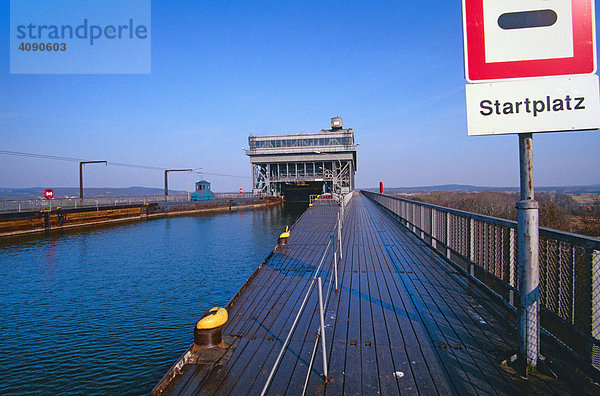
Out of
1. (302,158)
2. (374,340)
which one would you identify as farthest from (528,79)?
(302,158)

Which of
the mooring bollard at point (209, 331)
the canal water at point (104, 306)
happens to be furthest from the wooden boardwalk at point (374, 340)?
the canal water at point (104, 306)

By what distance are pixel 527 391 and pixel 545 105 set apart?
2687mm

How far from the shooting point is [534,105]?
3.24 m

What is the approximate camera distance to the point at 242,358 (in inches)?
159

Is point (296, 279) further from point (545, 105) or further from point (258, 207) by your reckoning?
point (258, 207)

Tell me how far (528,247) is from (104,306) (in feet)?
36.3

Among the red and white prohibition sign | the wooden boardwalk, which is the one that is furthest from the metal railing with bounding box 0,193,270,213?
the red and white prohibition sign

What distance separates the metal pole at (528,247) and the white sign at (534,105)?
20 centimetres

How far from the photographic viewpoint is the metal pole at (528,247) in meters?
3.31

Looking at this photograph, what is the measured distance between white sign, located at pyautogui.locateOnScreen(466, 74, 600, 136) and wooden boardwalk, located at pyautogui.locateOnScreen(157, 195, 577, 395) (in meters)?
2.47

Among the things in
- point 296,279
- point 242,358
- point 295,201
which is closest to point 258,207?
point 295,201

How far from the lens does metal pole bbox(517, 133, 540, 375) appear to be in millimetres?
3307

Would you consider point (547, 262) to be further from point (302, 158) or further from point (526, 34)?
point (302, 158)

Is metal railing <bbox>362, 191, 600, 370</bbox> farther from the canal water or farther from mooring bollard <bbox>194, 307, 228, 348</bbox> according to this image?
the canal water
